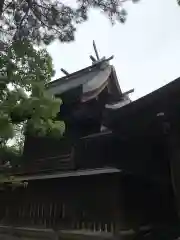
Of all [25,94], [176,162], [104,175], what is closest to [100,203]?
[104,175]

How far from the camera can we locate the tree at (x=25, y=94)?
5020mm

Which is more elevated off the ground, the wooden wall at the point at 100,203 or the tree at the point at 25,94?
the tree at the point at 25,94

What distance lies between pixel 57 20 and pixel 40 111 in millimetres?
2970

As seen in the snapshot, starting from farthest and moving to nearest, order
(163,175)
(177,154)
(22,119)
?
(163,175)
(177,154)
(22,119)

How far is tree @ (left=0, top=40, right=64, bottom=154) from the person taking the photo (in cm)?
502

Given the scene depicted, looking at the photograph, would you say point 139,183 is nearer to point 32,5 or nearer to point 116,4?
point 116,4

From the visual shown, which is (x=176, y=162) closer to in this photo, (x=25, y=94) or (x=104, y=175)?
(x=104, y=175)

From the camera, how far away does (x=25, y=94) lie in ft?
17.2

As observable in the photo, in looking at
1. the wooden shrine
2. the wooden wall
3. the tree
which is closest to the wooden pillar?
the wooden shrine

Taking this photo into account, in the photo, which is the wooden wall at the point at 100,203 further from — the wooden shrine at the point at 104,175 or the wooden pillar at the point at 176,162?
the wooden pillar at the point at 176,162

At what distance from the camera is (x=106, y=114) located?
22.6 feet

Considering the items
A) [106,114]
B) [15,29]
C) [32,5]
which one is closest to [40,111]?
[106,114]

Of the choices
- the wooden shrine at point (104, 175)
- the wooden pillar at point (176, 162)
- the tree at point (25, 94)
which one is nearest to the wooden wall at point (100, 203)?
the wooden shrine at point (104, 175)

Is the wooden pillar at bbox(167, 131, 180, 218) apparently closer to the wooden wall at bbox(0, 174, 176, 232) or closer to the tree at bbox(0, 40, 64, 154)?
the wooden wall at bbox(0, 174, 176, 232)
